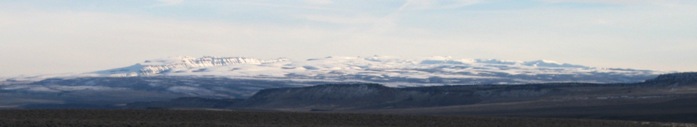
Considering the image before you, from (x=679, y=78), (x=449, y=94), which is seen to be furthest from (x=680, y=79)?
(x=449, y=94)

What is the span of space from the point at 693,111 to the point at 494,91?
5506 cm

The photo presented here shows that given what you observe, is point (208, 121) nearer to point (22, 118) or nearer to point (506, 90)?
point (22, 118)

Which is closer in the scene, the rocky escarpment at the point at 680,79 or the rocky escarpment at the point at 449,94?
the rocky escarpment at the point at 449,94

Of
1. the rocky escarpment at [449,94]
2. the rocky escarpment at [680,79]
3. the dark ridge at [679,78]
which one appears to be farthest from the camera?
the dark ridge at [679,78]

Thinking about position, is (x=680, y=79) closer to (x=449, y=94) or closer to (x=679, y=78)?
(x=679, y=78)

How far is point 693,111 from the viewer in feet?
302

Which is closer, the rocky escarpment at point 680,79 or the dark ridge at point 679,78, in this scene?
the rocky escarpment at point 680,79

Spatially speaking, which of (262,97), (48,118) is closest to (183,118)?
(48,118)

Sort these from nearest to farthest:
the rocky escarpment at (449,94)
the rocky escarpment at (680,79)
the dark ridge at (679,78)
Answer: the rocky escarpment at (449,94), the rocky escarpment at (680,79), the dark ridge at (679,78)

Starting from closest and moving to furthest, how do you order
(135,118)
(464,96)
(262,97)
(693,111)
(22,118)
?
A: (22,118) < (135,118) < (693,111) < (464,96) < (262,97)

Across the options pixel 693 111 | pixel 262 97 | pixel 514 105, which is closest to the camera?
pixel 693 111

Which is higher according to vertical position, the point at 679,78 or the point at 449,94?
the point at 679,78

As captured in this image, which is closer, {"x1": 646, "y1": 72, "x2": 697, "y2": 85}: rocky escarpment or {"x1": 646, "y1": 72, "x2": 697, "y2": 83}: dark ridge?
{"x1": 646, "y1": 72, "x2": 697, "y2": 85}: rocky escarpment

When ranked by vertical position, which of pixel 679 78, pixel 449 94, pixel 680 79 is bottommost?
pixel 449 94
